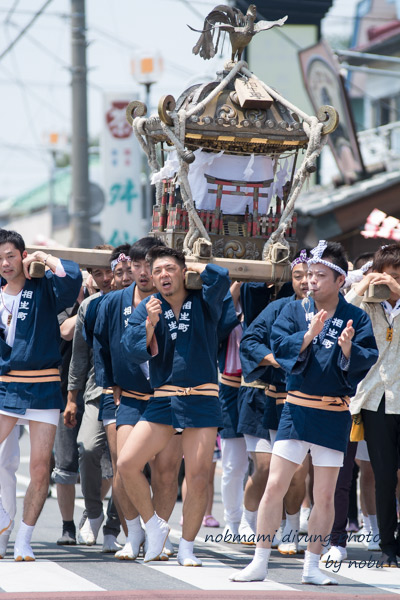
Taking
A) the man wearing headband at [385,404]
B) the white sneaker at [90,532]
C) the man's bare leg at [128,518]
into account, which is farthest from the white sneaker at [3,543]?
the man wearing headband at [385,404]

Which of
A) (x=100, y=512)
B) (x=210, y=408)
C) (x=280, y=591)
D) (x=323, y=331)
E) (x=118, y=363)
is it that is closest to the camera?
(x=280, y=591)

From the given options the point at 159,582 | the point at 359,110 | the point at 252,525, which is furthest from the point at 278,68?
the point at 159,582

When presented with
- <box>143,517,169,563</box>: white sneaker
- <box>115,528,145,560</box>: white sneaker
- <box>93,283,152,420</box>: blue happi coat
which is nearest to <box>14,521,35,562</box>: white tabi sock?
<box>115,528,145,560</box>: white sneaker

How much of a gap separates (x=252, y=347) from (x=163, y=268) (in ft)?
3.52

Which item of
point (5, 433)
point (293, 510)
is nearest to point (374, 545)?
point (293, 510)

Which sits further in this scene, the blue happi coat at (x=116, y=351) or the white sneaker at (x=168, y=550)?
the blue happi coat at (x=116, y=351)

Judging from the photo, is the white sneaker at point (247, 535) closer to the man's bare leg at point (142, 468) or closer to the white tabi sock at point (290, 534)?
the white tabi sock at point (290, 534)

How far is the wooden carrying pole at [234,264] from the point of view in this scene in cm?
706

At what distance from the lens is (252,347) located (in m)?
7.12

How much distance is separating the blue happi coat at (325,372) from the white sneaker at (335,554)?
4.20 feet

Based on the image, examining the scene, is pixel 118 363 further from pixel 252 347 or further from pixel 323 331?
pixel 323 331

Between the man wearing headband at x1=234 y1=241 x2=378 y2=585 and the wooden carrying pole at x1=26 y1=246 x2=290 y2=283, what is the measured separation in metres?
1.10

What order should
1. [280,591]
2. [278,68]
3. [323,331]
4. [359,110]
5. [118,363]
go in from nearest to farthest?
[280,591] < [323,331] < [118,363] < [278,68] < [359,110]

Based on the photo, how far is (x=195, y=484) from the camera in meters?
6.34
